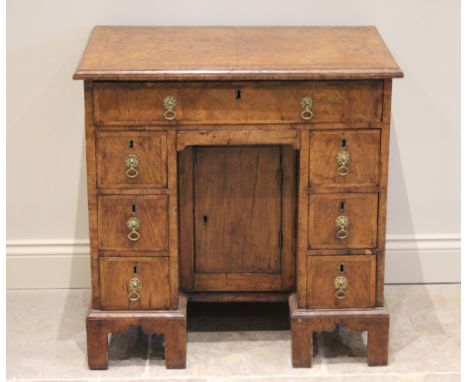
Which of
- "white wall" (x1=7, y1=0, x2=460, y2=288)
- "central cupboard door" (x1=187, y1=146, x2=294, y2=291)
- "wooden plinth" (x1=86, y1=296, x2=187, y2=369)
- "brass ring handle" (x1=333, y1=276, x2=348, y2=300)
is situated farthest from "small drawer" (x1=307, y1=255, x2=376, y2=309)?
"white wall" (x1=7, y1=0, x2=460, y2=288)

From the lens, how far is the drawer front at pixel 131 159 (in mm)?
3496

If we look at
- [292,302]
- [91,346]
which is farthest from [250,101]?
[91,346]

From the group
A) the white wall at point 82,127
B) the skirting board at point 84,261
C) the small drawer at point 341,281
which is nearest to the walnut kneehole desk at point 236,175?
the small drawer at point 341,281

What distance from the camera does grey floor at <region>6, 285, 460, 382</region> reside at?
366cm

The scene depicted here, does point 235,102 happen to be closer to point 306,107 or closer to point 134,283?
point 306,107

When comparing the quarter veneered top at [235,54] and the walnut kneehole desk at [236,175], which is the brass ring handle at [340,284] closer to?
the walnut kneehole desk at [236,175]

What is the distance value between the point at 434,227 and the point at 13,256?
1.54 m

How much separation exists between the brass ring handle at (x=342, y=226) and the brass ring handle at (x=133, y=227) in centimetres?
61

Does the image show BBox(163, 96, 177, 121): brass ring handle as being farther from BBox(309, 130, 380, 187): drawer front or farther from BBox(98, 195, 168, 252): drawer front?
BBox(309, 130, 380, 187): drawer front

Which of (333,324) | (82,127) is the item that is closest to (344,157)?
(333,324)

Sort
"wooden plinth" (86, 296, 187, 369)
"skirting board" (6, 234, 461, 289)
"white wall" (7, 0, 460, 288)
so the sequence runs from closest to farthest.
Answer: "wooden plinth" (86, 296, 187, 369) < "white wall" (7, 0, 460, 288) < "skirting board" (6, 234, 461, 289)

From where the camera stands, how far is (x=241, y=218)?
12.5 feet

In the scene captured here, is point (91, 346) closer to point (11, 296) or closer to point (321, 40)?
point (11, 296)
